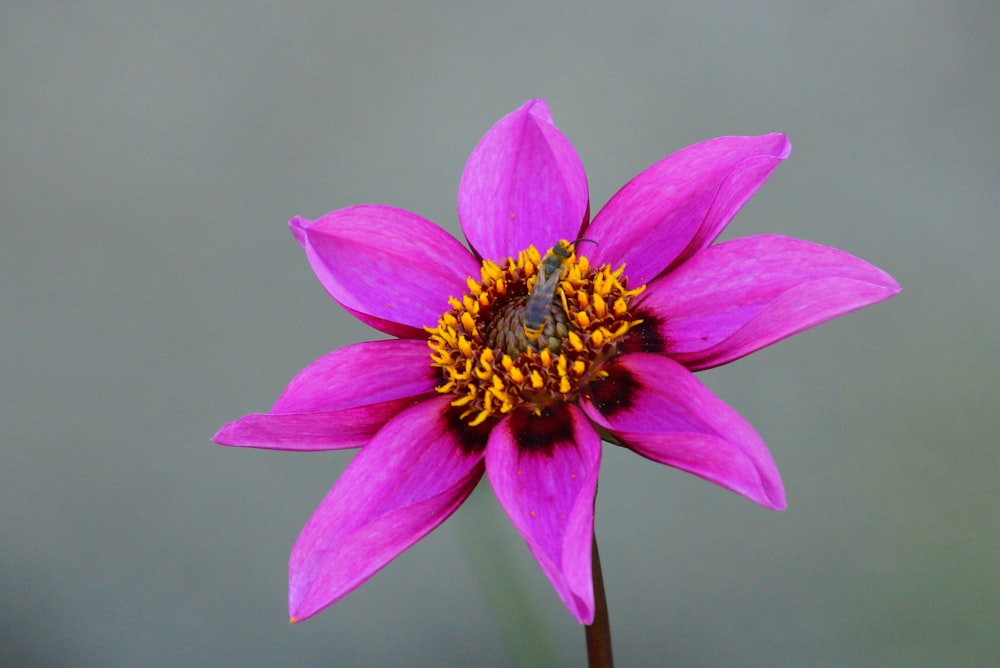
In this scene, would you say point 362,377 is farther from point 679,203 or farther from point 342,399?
point 679,203

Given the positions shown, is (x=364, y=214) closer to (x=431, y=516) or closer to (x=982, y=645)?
(x=431, y=516)

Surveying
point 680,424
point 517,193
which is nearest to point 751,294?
point 680,424

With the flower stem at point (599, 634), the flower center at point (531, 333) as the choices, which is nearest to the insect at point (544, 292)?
the flower center at point (531, 333)

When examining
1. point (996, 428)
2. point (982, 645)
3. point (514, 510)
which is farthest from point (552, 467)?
point (996, 428)

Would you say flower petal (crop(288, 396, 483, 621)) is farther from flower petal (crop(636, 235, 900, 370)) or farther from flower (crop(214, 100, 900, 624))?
flower petal (crop(636, 235, 900, 370))

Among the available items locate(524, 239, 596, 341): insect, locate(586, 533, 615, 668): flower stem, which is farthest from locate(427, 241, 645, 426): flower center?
locate(586, 533, 615, 668): flower stem
